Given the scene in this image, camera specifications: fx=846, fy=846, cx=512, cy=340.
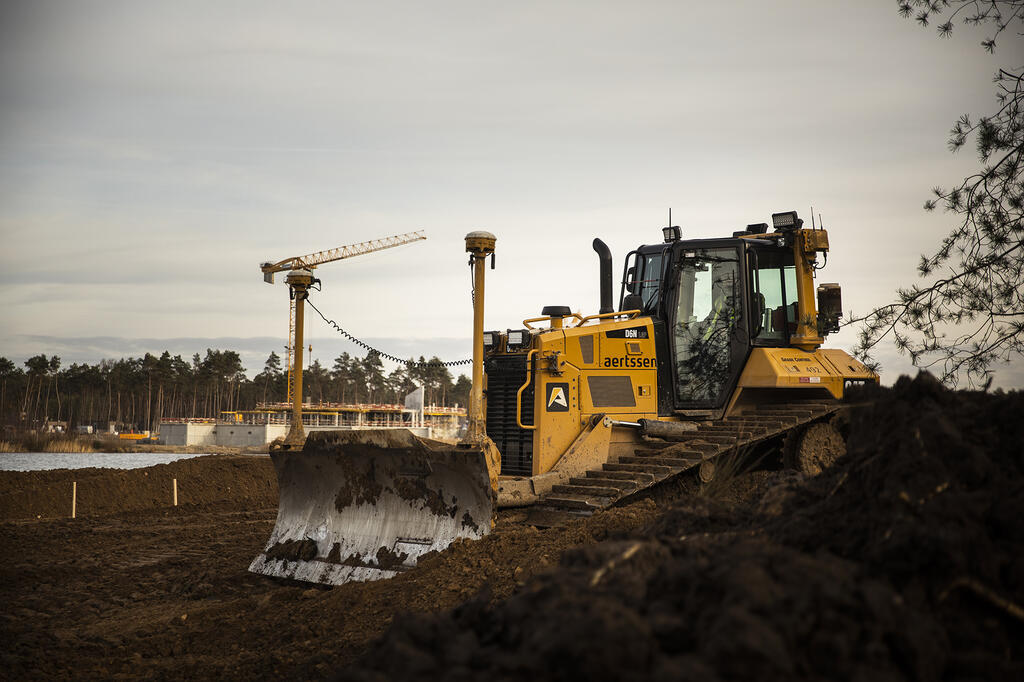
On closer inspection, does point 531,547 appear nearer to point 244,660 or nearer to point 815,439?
point 244,660

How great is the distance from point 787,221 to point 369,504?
19.5ft

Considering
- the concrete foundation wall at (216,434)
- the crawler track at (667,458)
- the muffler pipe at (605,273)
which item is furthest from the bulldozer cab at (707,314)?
the concrete foundation wall at (216,434)

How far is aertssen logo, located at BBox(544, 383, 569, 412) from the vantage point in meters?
9.08

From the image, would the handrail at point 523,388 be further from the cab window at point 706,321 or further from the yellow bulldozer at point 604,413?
the cab window at point 706,321

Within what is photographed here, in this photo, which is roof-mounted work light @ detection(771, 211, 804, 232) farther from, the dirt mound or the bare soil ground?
the dirt mound

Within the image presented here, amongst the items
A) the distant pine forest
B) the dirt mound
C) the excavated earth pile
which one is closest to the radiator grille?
the excavated earth pile

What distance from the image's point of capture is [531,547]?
7270 millimetres

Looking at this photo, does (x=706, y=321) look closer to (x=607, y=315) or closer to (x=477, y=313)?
(x=607, y=315)

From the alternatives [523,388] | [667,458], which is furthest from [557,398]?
[667,458]

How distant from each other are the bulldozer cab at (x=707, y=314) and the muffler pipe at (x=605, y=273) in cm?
71

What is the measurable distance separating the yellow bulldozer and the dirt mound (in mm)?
9631

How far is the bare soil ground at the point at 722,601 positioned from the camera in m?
2.95

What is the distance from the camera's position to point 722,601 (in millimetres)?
3203

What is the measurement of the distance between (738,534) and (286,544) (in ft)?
18.7
